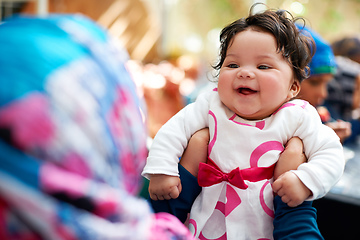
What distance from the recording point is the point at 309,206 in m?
0.60

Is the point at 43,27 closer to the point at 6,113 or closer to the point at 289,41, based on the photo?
the point at 6,113

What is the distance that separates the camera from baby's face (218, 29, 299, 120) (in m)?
0.65

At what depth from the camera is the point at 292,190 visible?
0.57 meters

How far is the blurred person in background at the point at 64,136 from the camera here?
0.29 meters

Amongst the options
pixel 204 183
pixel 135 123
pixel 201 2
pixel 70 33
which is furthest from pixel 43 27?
pixel 201 2

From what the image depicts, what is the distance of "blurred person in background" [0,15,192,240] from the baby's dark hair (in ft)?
1.23

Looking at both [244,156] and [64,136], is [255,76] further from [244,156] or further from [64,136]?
[64,136]

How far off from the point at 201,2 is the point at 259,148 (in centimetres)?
357

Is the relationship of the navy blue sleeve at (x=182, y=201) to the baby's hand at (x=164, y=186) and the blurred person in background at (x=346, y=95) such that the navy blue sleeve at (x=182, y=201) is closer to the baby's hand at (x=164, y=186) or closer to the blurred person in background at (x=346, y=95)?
the baby's hand at (x=164, y=186)

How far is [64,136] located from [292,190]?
0.39 m

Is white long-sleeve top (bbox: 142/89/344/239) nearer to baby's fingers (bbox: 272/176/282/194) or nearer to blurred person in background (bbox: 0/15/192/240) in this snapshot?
baby's fingers (bbox: 272/176/282/194)

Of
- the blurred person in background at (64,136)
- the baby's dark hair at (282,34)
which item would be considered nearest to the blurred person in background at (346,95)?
the baby's dark hair at (282,34)

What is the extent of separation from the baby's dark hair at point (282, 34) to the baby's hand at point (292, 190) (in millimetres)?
222

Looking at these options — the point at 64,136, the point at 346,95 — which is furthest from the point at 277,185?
the point at 346,95
